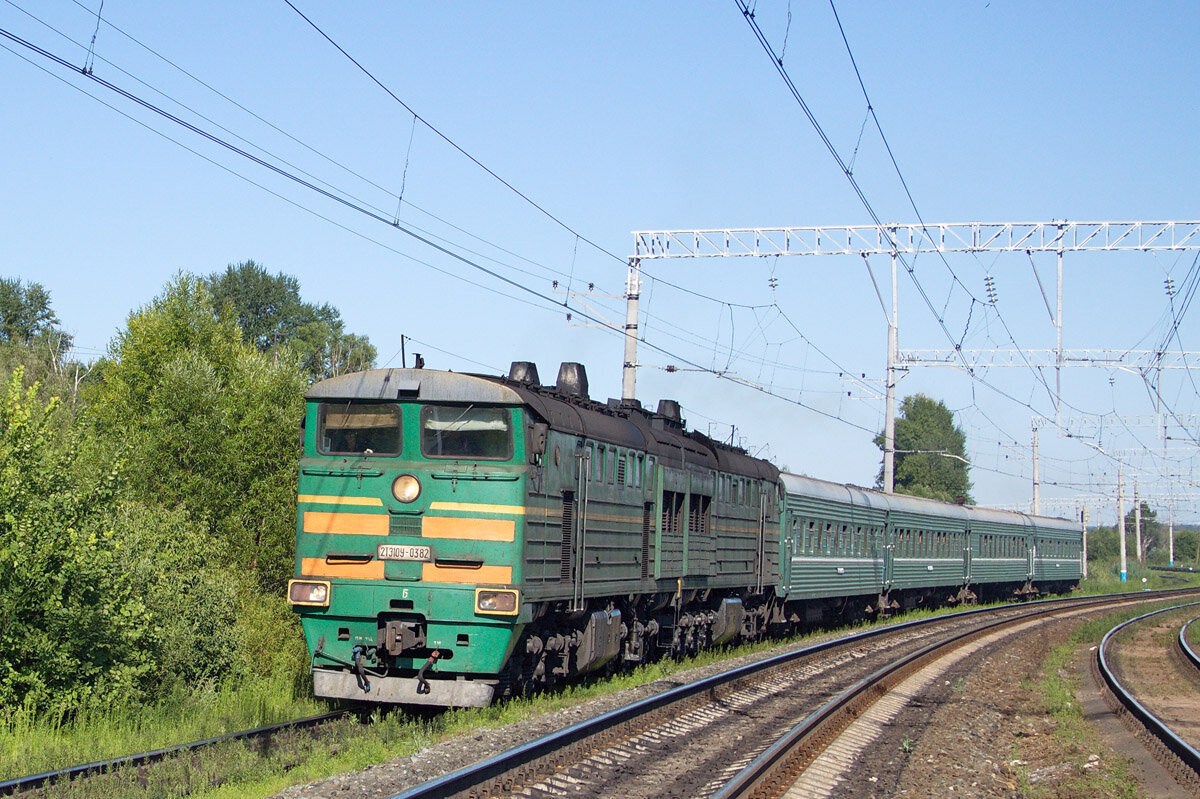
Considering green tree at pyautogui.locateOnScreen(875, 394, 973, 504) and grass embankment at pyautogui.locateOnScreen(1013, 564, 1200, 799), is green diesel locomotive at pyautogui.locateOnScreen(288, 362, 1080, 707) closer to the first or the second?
grass embankment at pyautogui.locateOnScreen(1013, 564, 1200, 799)

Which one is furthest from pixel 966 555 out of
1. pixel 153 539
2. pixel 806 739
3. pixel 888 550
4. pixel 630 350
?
pixel 806 739

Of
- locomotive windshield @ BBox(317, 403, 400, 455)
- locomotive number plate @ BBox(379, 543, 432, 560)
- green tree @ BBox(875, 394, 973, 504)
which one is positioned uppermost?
green tree @ BBox(875, 394, 973, 504)

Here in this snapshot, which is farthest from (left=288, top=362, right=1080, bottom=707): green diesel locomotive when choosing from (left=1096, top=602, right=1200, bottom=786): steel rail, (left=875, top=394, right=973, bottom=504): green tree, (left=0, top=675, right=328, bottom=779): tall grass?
(left=875, top=394, right=973, bottom=504): green tree

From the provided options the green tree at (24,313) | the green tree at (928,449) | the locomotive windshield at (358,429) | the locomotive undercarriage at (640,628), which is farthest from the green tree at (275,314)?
the locomotive windshield at (358,429)

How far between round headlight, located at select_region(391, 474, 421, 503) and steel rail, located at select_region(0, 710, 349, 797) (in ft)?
8.16

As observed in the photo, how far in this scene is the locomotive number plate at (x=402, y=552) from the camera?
44.0 ft

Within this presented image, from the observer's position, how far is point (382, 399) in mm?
13906

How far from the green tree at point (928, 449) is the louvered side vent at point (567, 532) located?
100 m

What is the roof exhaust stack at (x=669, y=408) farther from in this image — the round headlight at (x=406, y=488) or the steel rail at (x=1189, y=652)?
the steel rail at (x=1189, y=652)

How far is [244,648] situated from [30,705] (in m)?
4.16

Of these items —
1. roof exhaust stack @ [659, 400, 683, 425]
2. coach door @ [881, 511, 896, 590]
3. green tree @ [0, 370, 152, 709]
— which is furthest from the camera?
coach door @ [881, 511, 896, 590]

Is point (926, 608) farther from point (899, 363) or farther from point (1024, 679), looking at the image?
point (1024, 679)

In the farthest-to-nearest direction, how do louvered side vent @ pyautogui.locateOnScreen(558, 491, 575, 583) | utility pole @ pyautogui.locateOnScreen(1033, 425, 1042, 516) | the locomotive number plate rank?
utility pole @ pyautogui.locateOnScreen(1033, 425, 1042, 516)
louvered side vent @ pyautogui.locateOnScreen(558, 491, 575, 583)
the locomotive number plate

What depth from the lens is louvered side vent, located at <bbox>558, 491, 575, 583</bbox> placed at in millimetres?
14883
